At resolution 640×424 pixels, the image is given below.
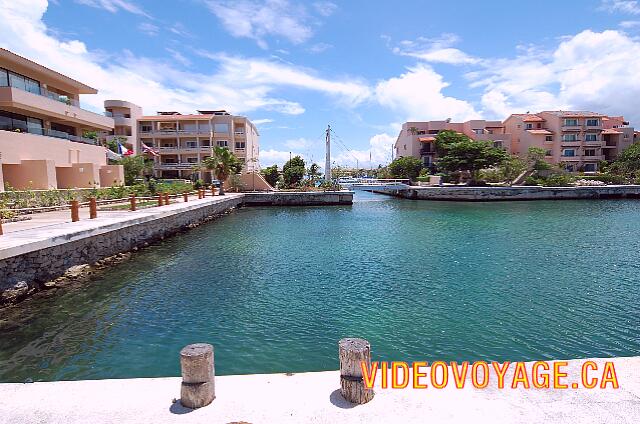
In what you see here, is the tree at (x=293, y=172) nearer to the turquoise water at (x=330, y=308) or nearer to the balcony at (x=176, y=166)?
the balcony at (x=176, y=166)

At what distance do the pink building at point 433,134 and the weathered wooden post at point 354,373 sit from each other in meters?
81.0

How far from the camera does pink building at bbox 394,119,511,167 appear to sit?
269 ft

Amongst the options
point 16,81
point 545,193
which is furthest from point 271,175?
point 545,193

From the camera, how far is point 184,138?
7144 cm

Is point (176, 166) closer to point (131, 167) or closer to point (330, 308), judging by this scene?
point (131, 167)

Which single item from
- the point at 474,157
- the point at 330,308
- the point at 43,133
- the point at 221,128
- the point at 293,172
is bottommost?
the point at 330,308

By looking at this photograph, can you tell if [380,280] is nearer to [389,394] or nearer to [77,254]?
[389,394]

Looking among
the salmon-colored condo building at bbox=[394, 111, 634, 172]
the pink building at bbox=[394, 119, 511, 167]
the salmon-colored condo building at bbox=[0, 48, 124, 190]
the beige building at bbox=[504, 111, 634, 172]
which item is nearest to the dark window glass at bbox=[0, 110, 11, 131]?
the salmon-colored condo building at bbox=[0, 48, 124, 190]

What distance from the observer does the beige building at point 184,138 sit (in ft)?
230

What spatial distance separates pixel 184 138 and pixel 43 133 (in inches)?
1502

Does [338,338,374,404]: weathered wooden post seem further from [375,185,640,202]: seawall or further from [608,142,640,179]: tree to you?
[608,142,640,179]: tree

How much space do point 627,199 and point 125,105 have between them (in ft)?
261

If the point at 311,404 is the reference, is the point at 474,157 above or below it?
above

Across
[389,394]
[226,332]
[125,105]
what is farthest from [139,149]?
[389,394]
